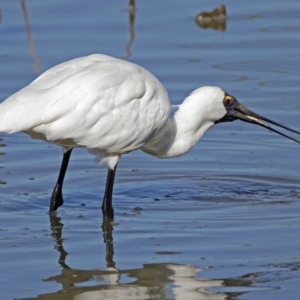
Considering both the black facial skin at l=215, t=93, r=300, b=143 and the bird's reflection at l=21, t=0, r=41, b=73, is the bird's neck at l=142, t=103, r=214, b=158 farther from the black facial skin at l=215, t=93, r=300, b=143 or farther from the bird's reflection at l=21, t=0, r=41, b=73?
the bird's reflection at l=21, t=0, r=41, b=73

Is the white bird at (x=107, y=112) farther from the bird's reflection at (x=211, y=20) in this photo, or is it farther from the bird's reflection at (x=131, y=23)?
the bird's reflection at (x=211, y=20)

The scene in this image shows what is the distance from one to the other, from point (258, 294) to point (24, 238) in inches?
89.0

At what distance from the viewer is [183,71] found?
15062mm

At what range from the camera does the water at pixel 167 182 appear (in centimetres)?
837

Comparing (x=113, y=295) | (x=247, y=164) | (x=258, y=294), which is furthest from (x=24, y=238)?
(x=247, y=164)

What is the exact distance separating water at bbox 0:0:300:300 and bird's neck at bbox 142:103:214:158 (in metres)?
0.49

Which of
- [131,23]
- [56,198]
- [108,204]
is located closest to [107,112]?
[108,204]

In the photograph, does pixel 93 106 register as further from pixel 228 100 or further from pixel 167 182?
pixel 167 182

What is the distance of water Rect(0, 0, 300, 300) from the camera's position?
27.5ft

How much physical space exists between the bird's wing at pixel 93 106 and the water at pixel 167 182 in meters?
0.77

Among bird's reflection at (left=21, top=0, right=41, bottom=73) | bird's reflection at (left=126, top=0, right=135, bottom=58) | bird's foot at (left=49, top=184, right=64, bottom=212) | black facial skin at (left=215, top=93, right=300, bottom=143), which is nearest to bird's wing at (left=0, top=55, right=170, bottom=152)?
bird's foot at (left=49, top=184, right=64, bottom=212)

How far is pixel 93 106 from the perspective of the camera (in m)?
9.70

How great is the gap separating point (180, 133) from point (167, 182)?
0.96m

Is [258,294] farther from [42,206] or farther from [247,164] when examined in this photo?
[247,164]
